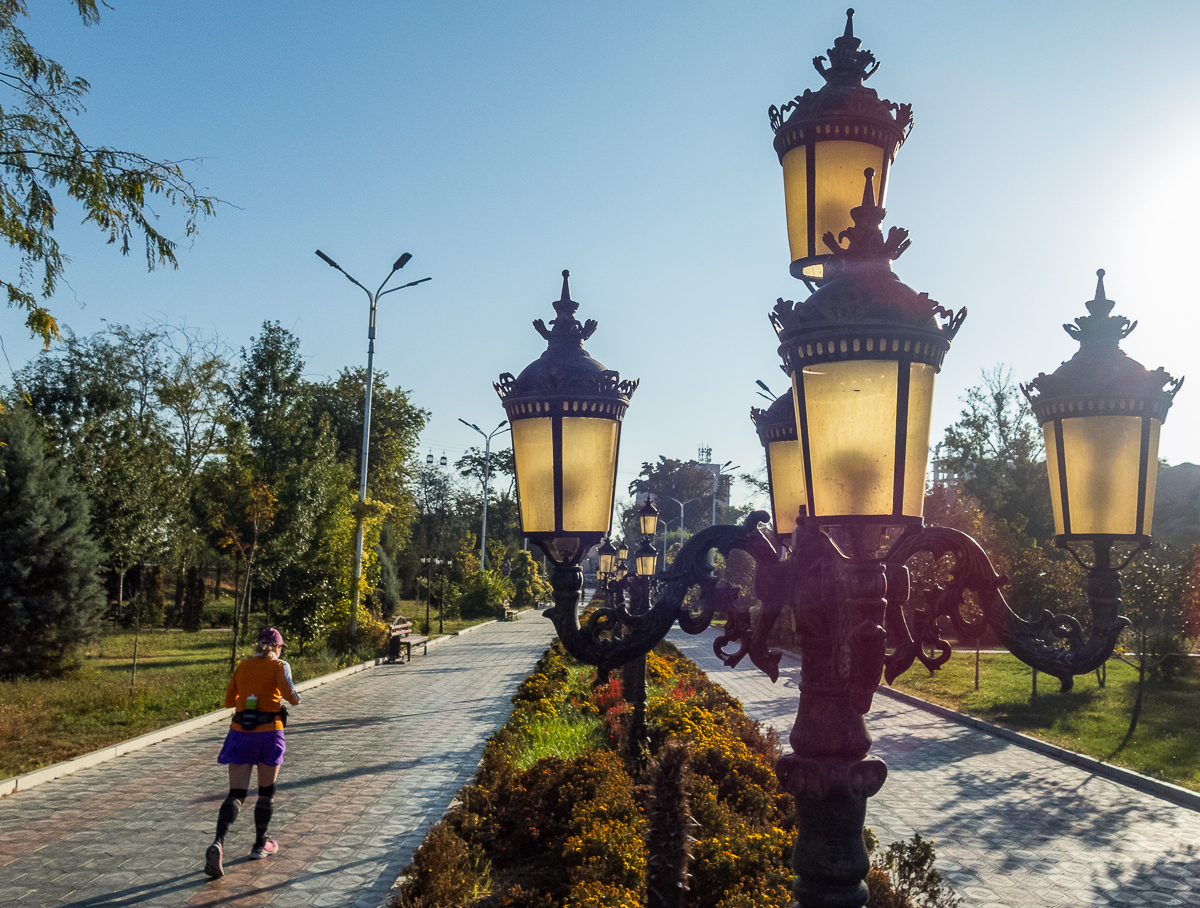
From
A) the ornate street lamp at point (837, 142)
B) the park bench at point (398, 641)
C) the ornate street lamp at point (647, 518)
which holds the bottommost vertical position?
the park bench at point (398, 641)

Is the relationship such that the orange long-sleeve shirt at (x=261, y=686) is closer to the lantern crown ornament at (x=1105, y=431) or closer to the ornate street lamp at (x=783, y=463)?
the ornate street lamp at (x=783, y=463)

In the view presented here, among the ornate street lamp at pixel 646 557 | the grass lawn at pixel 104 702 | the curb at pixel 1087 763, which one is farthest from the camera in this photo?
the ornate street lamp at pixel 646 557

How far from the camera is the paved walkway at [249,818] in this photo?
247 inches

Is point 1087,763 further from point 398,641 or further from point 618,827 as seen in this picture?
point 398,641

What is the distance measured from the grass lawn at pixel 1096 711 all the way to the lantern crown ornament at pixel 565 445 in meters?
10.6

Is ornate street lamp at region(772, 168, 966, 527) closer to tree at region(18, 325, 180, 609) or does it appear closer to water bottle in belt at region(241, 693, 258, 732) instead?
water bottle in belt at region(241, 693, 258, 732)

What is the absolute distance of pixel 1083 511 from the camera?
3012 mm

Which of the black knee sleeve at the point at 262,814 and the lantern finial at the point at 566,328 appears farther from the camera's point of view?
the black knee sleeve at the point at 262,814

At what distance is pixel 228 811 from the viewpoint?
6.70 m

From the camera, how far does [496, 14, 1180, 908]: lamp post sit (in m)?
2.30

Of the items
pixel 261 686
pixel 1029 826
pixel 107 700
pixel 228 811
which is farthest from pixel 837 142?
pixel 107 700

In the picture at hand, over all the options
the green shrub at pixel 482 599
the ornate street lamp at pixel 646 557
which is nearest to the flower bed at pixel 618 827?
the ornate street lamp at pixel 646 557

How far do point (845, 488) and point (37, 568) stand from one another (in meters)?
18.8

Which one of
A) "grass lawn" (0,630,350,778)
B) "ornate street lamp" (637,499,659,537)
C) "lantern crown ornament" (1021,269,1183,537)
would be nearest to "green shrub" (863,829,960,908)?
"lantern crown ornament" (1021,269,1183,537)
